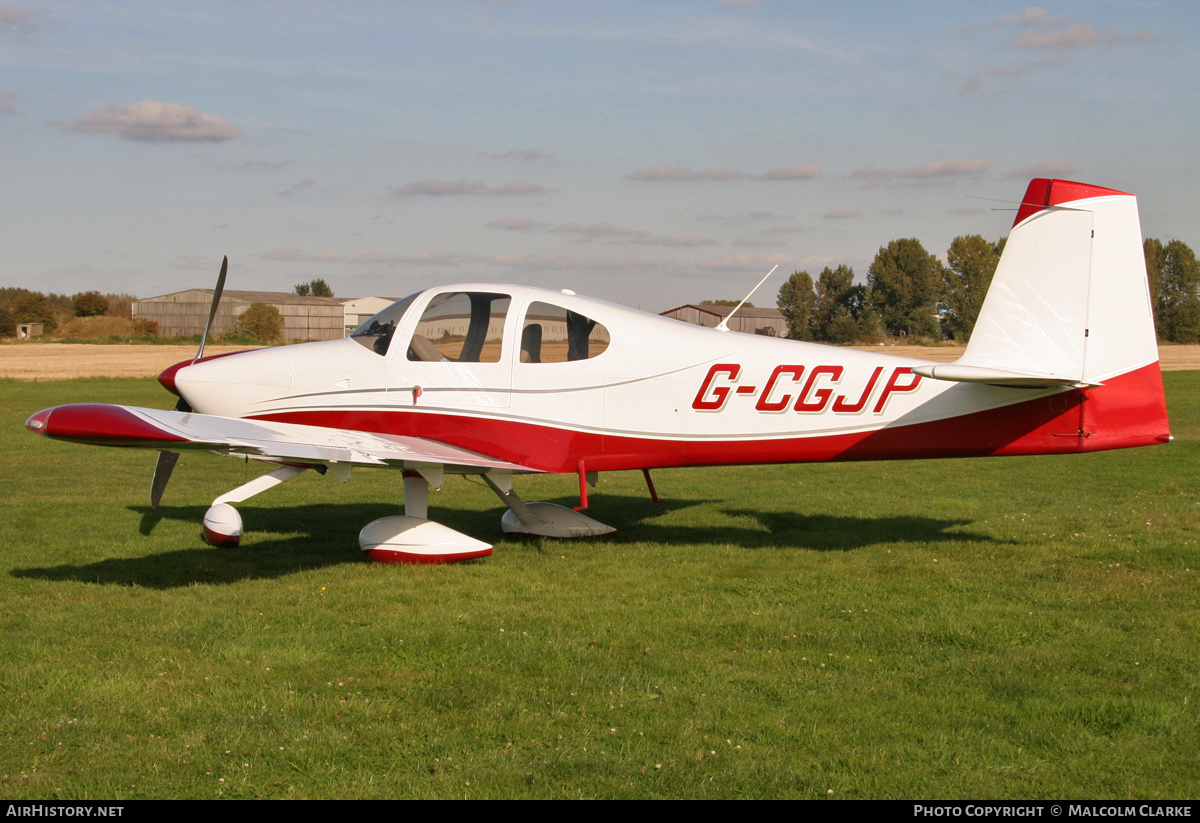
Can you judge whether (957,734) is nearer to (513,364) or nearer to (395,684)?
(395,684)

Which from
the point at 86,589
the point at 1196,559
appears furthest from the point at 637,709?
the point at 1196,559

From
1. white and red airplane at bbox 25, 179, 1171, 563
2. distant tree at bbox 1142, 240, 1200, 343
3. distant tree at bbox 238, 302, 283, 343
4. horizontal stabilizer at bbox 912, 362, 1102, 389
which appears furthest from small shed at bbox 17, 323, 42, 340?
distant tree at bbox 1142, 240, 1200, 343

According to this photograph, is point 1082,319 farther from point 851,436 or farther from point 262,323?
point 262,323

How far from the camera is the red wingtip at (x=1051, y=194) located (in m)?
7.23

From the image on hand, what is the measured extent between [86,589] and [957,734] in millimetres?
6134

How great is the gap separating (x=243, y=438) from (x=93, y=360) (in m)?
44.7

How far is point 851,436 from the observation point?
7.76 metres

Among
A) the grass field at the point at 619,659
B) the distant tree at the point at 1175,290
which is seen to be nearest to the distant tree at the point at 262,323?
the grass field at the point at 619,659

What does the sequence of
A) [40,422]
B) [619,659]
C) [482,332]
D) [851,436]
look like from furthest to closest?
[482,332] → [851,436] → [40,422] → [619,659]

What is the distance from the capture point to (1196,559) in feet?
25.4

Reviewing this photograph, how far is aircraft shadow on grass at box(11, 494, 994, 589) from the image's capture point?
25.0 feet

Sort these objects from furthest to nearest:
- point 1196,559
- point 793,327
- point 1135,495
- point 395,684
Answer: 1. point 793,327
2. point 1135,495
3. point 1196,559
4. point 395,684

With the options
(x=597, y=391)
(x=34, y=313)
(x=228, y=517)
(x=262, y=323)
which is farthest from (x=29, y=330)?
(x=597, y=391)

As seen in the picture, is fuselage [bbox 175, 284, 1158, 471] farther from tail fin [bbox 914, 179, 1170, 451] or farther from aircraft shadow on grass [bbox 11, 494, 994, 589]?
aircraft shadow on grass [bbox 11, 494, 994, 589]
